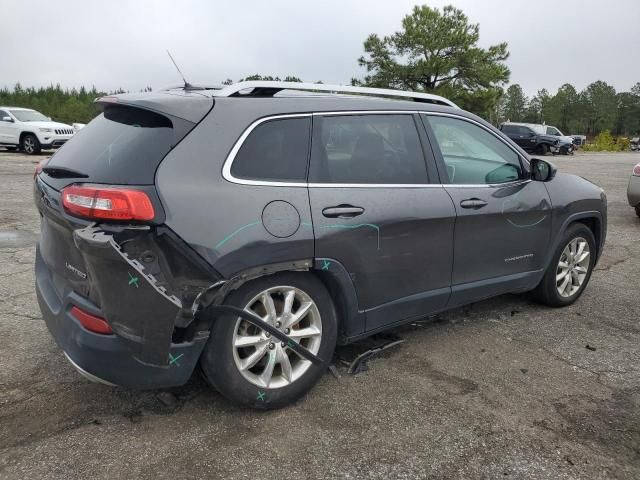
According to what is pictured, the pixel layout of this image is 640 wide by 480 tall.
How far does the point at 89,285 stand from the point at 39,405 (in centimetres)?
86

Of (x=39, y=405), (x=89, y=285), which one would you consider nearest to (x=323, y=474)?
(x=89, y=285)

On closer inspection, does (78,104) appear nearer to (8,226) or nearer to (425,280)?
(8,226)

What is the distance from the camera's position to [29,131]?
18.4m

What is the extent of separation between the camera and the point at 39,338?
371cm

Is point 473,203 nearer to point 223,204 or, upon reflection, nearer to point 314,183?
point 314,183

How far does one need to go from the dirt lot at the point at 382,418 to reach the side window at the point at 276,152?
1264 mm

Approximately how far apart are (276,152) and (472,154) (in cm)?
170

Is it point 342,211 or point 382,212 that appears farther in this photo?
point 382,212

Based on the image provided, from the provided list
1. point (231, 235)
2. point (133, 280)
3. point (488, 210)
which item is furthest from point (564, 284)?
point (133, 280)

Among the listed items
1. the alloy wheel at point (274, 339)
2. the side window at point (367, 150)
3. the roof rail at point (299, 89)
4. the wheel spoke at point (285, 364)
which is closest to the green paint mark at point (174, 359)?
the alloy wheel at point (274, 339)

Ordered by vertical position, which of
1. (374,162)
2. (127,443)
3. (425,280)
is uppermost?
(374,162)

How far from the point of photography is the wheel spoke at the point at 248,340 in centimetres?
275

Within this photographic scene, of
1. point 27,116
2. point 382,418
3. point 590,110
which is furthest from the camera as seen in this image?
point 590,110

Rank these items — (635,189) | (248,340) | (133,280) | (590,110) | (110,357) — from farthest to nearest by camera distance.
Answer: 1. (590,110)
2. (635,189)
3. (248,340)
4. (110,357)
5. (133,280)
